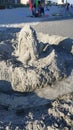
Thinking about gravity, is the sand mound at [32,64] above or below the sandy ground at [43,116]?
above

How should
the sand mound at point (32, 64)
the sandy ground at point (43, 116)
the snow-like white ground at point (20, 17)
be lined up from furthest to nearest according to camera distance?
the snow-like white ground at point (20, 17) < the sand mound at point (32, 64) < the sandy ground at point (43, 116)

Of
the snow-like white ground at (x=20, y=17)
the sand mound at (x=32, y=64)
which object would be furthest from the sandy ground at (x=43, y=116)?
the snow-like white ground at (x=20, y=17)

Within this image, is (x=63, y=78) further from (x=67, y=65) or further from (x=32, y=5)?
(x=32, y=5)

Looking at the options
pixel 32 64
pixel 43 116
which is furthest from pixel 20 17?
pixel 43 116

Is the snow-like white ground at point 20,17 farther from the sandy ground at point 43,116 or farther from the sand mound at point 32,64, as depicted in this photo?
the sandy ground at point 43,116

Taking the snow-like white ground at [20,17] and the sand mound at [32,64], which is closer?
the sand mound at [32,64]

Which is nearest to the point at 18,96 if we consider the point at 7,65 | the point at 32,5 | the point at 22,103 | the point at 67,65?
the point at 22,103

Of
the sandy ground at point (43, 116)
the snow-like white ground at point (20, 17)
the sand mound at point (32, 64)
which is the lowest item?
the snow-like white ground at point (20, 17)

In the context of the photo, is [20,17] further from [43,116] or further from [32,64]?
[43,116]

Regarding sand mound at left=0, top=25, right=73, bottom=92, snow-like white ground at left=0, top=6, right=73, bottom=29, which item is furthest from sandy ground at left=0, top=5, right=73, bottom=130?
snow-like white ground at left=0, top=6, right=73, bottom=29
